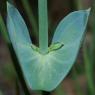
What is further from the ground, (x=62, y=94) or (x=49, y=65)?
(x=49, y=65)

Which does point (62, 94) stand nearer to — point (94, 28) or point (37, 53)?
point (94, 28)

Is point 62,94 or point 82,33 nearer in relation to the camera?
point 82,33

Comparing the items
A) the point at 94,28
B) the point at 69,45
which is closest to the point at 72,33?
the point at 69,45

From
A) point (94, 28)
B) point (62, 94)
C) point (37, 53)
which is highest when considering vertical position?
point (37, 53)

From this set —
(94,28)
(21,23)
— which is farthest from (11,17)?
(94,28)

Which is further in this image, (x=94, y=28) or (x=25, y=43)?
(x=94, y=28)

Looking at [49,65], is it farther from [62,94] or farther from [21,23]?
[62,94]
